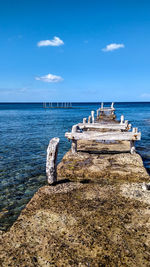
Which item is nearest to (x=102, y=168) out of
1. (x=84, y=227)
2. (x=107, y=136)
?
(x=107, y=136)

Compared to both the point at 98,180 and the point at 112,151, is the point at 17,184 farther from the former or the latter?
the point at 112,151

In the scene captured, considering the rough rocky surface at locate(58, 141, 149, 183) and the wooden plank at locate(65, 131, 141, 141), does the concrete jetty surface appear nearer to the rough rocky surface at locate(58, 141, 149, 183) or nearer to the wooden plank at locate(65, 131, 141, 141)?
the rough rocky surface at locate(58, 141, 149, 183)

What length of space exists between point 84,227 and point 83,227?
0.02 m

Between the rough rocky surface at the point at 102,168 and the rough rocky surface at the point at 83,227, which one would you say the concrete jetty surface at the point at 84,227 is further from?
the rough rocky surface at the point at 102,168

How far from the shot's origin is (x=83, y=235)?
3.60 meters

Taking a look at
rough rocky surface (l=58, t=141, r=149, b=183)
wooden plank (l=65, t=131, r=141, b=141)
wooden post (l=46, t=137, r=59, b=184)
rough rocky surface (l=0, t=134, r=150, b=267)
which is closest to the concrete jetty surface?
rough rocky surface (l=0, t=134, r=150, b=267)

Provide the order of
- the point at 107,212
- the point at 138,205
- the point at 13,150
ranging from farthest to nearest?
the point at 13,150 → the point at 138,205 → the point at 107,212

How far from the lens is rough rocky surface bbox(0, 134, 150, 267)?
312 centimetres

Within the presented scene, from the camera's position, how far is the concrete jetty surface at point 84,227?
3121mm

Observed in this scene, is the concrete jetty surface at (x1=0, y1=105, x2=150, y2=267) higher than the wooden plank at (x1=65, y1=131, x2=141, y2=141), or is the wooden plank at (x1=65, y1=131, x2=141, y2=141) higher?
the wooden plank at (x1=65, y1=131, x2=141, y2=141)

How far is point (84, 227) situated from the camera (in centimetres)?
383

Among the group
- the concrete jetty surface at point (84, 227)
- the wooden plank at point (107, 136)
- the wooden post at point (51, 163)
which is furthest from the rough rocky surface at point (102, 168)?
the wooden post at point (51, 163)

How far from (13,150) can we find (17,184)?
6.32m

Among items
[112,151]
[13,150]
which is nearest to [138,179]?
[112,151]
